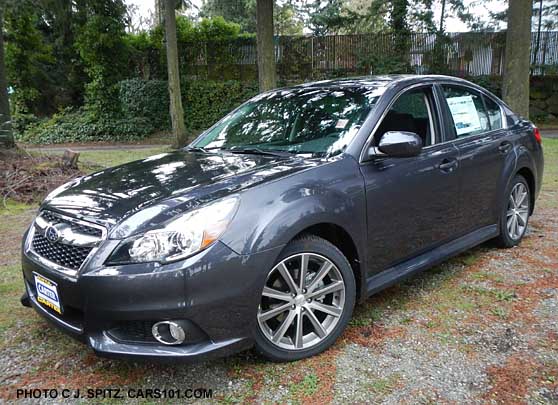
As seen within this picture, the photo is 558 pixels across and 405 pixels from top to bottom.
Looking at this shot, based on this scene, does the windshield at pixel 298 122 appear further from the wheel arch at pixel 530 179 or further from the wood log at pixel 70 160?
the wood log at pixel 70 160

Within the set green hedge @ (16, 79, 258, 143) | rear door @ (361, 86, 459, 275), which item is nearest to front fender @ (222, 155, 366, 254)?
rear door @ (361, 86, 459, 275)

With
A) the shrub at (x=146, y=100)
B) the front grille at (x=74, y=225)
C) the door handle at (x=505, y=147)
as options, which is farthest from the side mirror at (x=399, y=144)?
the shrub at (x=146, y=100)

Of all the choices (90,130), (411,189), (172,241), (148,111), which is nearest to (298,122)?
(411,189)

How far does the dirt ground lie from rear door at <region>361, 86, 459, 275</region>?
0.43 meters

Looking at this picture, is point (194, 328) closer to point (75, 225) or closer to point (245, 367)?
point (245, 367)

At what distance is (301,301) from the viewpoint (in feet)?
8.91

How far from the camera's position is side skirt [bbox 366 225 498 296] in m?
3.12

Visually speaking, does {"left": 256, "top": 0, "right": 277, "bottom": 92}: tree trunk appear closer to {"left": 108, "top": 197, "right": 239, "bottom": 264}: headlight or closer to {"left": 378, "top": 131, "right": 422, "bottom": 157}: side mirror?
{"left": 378, "top": 131, "right": 422, "bottom": 157}: side mirror

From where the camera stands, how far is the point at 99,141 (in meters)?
18.2

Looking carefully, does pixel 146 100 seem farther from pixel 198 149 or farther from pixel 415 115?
pixel 415 115

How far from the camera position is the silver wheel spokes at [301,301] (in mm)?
2611

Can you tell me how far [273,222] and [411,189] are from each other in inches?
48.7

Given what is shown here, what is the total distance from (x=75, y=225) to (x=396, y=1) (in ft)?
62.6

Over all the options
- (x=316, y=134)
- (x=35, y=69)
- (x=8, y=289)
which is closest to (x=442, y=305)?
(x=316, y=134)
